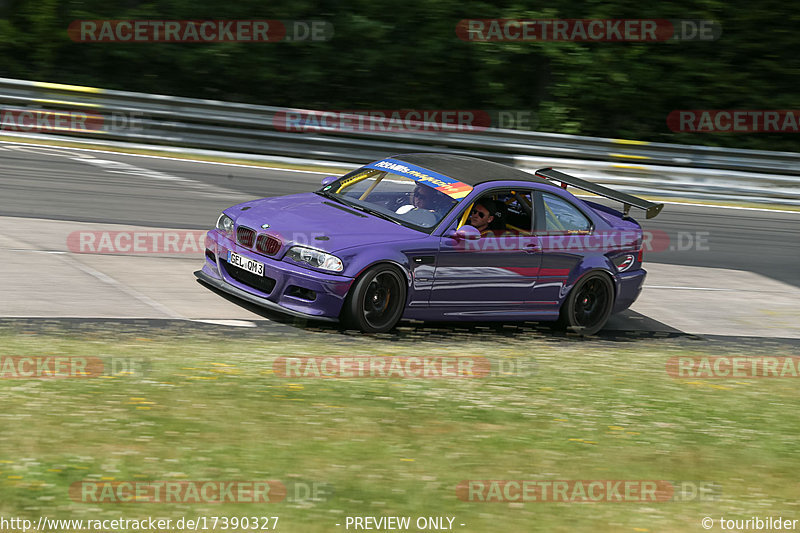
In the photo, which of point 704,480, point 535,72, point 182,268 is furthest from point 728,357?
point 535,72

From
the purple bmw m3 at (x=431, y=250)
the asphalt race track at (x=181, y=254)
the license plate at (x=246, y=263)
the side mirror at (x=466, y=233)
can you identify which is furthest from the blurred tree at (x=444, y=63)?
the side mirror at (x=466, y=233)

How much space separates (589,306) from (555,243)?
872mm

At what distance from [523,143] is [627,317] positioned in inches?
314

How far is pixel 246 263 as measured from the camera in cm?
836

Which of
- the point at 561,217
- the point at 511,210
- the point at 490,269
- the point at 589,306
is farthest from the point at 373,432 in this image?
the point at 589,306

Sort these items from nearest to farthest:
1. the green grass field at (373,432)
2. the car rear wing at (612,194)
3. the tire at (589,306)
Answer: the green grass field at (373,432), the car rear wing at (612,194), the tire at (589,306)

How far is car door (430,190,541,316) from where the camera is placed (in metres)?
8.66

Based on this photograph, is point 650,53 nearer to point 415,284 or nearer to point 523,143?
point 523,143

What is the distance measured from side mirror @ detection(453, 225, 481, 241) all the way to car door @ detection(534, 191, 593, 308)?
31.6 inches

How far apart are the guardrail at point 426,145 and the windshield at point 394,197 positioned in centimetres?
773

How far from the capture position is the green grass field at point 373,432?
A: 4.91 meters

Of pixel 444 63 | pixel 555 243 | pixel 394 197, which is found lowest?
pixel 555 243

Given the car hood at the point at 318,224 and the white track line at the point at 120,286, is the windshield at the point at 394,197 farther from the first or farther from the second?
the white track line at the point at 120,286

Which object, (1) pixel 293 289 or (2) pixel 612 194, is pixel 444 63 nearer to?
(2) pixel 612 194
